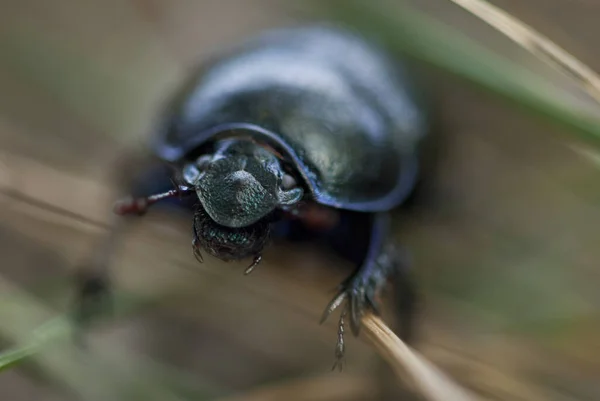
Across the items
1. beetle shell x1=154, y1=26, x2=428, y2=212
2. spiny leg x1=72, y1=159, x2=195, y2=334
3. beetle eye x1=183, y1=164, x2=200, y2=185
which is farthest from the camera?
spiny leg x1=72, y1=159, x2=195, y2=334

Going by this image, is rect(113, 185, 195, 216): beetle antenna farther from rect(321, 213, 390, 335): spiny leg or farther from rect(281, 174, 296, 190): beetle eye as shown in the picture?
rect(321, 213, 390, 335): spiny leg

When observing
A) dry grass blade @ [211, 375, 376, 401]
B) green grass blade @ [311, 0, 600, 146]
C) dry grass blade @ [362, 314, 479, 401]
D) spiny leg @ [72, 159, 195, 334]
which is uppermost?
green grass blade @ [311, 0, 600, 146]

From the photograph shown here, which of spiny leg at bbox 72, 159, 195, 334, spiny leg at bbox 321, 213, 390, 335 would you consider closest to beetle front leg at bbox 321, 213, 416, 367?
spiny leg at bbox 321, 213, 390, 335

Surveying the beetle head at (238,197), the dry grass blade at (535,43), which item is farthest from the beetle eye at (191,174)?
the dry grass blade at (535,43)

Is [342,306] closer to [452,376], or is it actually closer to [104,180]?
[452,376]

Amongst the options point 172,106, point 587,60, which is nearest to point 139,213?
point 172,106

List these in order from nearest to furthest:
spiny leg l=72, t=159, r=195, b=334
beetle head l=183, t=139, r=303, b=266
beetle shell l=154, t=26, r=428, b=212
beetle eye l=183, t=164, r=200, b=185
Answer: beetle head l=183, t=139, r=303, b=266, beetle eye l=183, t=164, r=200, b=185, beetle shell l=154, t=26, r=428, b=212, spiny leg l=72, t=159, r=195, b=334
